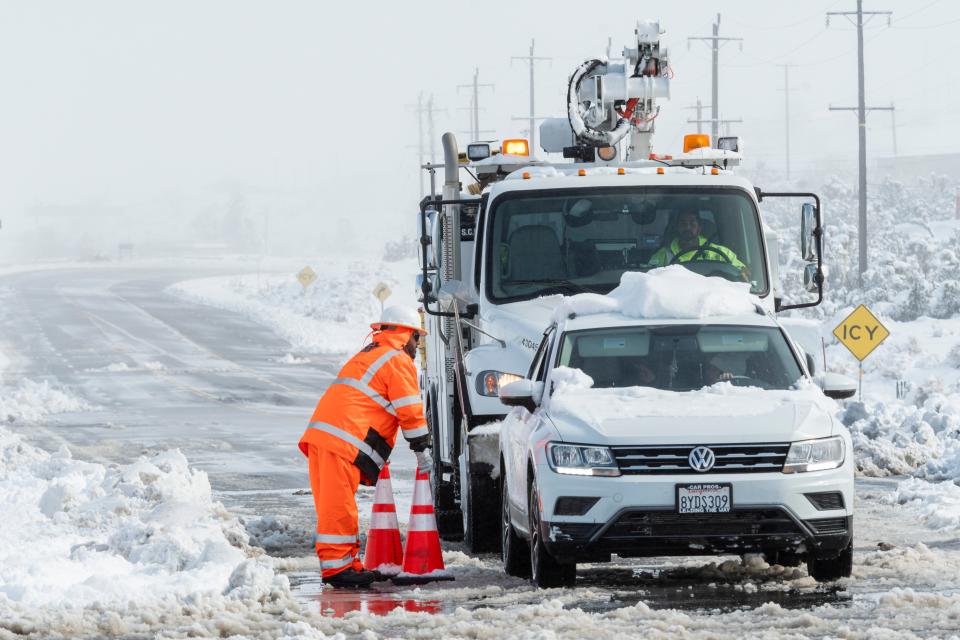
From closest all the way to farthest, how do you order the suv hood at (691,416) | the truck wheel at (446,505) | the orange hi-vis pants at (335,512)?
1. the suv hood at (691,416)
2. the orange hi-vis pants at (335,512)
3. the truck wheel at (446,505)

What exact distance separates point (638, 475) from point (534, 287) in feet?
11.4

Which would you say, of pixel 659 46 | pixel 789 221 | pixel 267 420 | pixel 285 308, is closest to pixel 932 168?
pixel 789 221

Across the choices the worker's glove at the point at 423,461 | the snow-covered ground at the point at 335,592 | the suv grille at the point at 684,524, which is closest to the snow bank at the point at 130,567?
the snow-covered ground at the point at 335,592

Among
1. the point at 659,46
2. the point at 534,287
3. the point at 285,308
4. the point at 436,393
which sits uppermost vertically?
the point at 659,46

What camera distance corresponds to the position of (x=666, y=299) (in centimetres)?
1003

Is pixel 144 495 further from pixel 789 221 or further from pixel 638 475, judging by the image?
pixel 789 221

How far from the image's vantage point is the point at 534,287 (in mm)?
11922

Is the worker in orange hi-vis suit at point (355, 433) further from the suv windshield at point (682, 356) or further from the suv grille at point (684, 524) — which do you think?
the suv grille at point (684, 524)

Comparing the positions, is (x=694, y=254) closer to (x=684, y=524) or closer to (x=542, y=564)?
(x=542, y=564)

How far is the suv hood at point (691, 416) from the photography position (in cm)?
866

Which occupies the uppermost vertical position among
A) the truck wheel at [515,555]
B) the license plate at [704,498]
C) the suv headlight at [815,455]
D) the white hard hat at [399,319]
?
the white hard hat at [399,319]

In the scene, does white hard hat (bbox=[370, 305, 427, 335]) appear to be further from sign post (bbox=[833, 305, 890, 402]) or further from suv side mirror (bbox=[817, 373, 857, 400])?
sign post (bbox=[833, 305, 890, 402])

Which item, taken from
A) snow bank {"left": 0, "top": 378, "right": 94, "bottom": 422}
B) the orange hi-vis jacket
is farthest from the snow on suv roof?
snow bank {"left": 0, "top": 378, "right": 94, "bottom": 422}

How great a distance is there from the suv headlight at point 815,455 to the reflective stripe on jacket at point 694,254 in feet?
10.8
